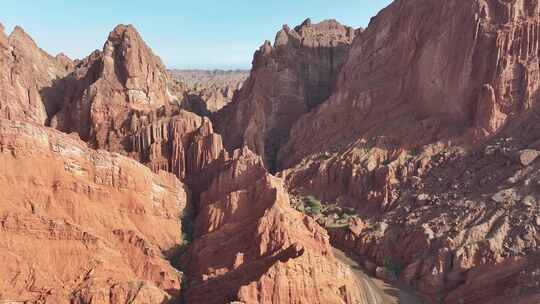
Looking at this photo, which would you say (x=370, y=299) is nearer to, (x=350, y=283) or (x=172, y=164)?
(x=350, y=283)

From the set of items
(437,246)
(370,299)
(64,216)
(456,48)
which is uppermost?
(456,48)

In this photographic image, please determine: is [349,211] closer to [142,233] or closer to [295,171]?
[295,171]

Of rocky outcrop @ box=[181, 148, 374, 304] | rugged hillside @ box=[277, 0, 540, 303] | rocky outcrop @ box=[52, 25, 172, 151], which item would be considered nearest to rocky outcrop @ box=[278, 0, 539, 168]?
rugged hillside @ box=[277, 0, 540, 303]

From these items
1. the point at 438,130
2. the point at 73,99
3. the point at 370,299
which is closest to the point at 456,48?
the point at 438,130

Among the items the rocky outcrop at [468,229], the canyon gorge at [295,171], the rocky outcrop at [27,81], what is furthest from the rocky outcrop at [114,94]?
the rocky outcrop at [468,229]

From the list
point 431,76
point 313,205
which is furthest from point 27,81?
point 431,76
